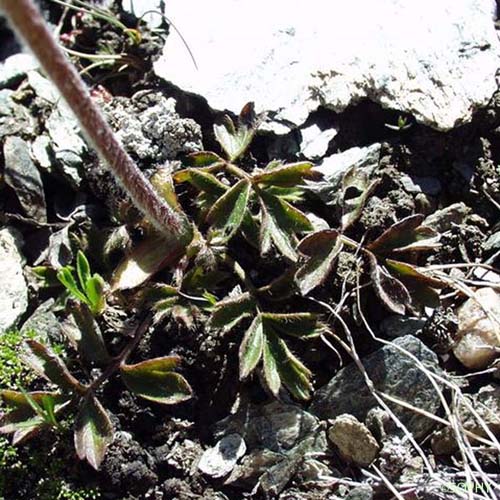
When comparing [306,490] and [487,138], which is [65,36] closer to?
[487,138]

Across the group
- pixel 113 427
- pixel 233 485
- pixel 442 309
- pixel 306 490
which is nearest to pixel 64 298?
pixel 113 427

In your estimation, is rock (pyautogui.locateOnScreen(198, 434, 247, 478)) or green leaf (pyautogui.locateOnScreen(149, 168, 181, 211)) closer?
rock (pyautogui.locateOnScreen(198, 434, 247, 478))

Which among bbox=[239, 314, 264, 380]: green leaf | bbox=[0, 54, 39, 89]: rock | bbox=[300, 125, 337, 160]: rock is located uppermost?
bbox=[0, 54, 39, 89]: rock

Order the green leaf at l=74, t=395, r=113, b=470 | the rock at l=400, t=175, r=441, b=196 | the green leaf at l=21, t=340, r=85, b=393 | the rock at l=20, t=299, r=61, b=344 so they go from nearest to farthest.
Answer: the green leaf at l=74, t=395, r=113, b=470, the green leaf at l=21, t=340, r=85, b=393, the rock at l=20, t=299, r=61, b=344, the rock at l=400, t=175, r=441, b=196

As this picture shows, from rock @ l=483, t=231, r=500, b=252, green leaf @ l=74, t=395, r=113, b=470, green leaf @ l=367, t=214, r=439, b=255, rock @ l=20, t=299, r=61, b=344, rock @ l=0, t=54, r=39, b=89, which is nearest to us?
green leaf @ l=74, t=395, r=113, b=470

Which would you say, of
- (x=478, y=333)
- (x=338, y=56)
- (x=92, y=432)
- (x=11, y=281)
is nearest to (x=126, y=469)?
(x=92, y=432)

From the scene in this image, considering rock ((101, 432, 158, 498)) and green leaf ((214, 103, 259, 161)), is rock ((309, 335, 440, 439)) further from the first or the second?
green leaf ((214, 103, 259, 161))

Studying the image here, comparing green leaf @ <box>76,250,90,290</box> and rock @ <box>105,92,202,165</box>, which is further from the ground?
rock @ <box>105,92,202,165</box>

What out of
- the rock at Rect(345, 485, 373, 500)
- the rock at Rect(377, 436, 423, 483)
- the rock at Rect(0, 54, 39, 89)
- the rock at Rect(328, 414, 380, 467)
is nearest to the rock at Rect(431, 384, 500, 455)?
the rock at Rect(377, 436, 423, 483)
